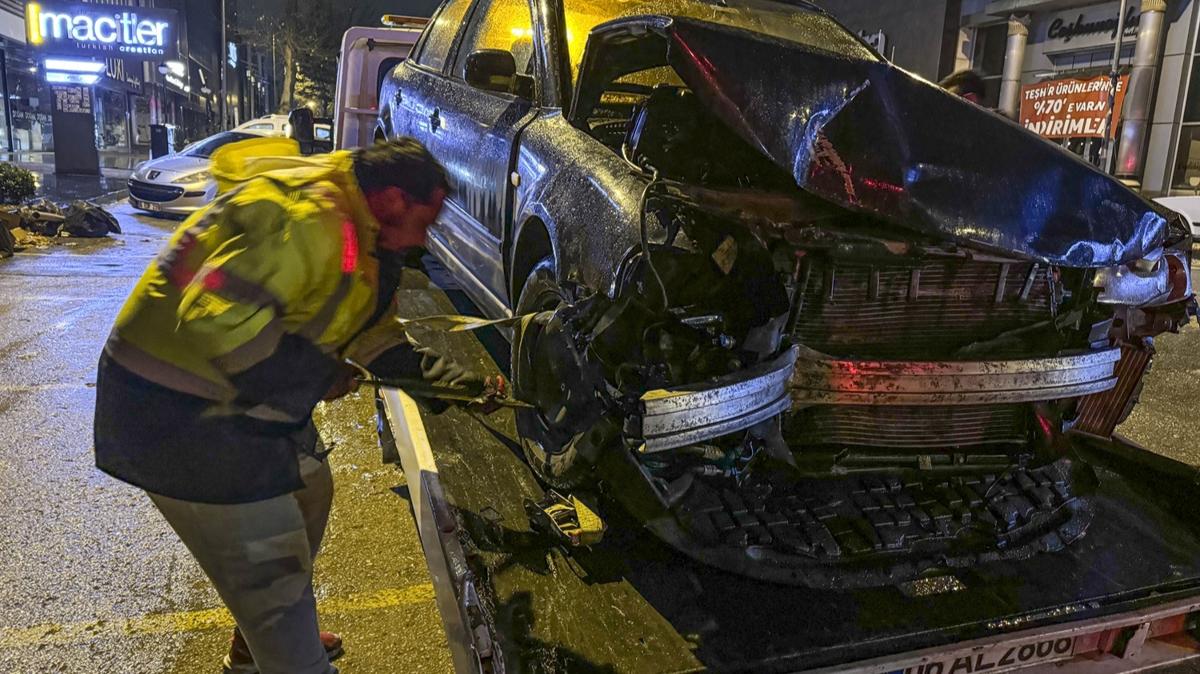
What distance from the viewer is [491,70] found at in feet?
11.0

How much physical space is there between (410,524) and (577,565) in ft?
4.73

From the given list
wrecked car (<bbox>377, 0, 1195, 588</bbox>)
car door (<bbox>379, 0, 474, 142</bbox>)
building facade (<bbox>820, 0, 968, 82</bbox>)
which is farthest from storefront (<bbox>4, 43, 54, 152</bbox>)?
wrecked car (<bbox>377, 0, 1195, 588</bbox>)

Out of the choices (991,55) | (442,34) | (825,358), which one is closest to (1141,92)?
(991,55)

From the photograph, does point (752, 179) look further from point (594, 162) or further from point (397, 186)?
point (397, 186)

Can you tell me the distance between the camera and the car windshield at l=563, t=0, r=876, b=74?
3512 mm

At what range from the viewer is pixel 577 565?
2.42 m

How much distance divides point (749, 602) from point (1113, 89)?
19.4 m

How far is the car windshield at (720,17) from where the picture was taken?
3.51 m

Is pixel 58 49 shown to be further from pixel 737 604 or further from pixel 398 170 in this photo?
pixel 737 604

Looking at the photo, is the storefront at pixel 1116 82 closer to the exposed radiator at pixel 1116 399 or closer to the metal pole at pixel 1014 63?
the metal pole at pixel 1014 63

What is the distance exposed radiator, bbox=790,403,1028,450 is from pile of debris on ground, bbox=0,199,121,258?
10191 mm

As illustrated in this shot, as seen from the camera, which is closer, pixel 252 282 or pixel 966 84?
pixel 252 282

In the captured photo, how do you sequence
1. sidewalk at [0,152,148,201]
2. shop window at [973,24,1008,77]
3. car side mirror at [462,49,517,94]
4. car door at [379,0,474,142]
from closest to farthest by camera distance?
car side mirror at [462,49,517,94], car door at [379,0,474,142], sidewalk at [0,152,148,201], shop window at [973,24,1008,77]

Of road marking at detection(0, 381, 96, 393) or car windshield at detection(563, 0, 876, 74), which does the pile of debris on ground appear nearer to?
road marking at detection(0, 381, 96, 393)
